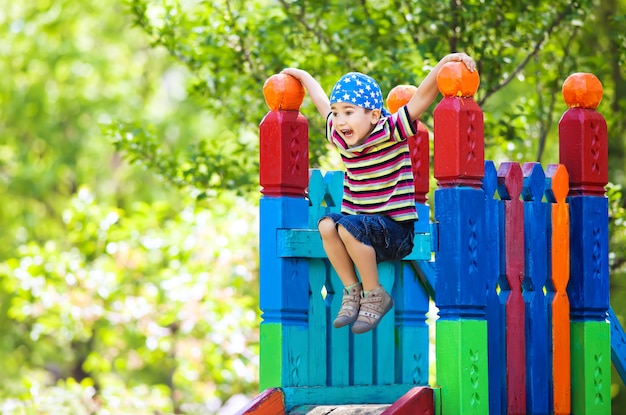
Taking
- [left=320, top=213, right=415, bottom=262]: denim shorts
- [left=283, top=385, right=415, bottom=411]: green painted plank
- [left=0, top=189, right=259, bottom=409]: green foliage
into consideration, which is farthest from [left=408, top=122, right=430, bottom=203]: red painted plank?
[left=0, top=189, right=259, bottom=409]: green foliage

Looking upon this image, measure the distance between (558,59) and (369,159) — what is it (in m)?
4.08

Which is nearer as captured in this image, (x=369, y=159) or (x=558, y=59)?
(x=369, y=159)

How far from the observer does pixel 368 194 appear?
405 centimetres

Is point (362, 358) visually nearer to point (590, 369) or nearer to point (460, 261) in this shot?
point (460, 261)

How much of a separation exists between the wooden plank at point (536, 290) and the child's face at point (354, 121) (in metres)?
0.70

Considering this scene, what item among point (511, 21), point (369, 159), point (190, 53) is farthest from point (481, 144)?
point (190, 53)

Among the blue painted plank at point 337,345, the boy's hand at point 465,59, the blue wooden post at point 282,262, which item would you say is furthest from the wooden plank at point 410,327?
the boy's hand at point 465,59

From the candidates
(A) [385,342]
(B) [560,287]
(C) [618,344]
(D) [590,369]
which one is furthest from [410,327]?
(C) [618,344]

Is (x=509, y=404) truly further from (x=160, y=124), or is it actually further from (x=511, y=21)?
(x=160, y=124)

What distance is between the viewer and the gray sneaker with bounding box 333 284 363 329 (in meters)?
3.98

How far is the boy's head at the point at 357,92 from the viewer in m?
3.98

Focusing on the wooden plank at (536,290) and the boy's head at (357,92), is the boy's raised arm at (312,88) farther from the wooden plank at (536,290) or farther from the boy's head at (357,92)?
the wooden plank at (536,290)

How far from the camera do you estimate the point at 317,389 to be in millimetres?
4098

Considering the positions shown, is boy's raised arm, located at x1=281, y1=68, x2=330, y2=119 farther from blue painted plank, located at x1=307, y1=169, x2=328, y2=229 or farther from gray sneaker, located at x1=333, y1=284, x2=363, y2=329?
gray sneaker, located at x1=333, y1=284, x2=363, y2=329
